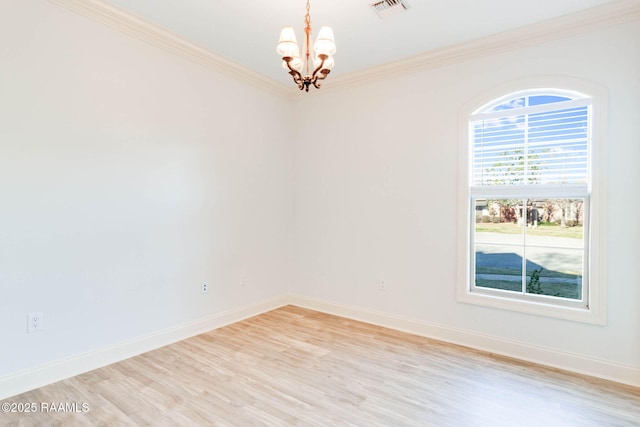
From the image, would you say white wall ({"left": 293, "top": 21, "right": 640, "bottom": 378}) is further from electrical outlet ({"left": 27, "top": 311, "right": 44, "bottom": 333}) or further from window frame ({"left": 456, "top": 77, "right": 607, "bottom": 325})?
electrical outlet ({"left": 27, "top": 311, "right": 44, "bottom": 333})

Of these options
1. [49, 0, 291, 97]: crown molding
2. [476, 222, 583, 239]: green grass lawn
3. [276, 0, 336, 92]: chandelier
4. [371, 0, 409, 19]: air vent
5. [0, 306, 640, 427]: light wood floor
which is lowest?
[0, 306, 640, 427]: light wood floor

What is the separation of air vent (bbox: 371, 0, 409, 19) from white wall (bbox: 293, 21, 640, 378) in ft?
3.17

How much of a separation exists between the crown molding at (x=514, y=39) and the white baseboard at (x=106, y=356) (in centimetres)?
314

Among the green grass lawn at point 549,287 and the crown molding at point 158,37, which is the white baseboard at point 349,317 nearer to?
the green grass lawn at point 549,287

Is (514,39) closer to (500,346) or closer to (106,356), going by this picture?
(500,346)

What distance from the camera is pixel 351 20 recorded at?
9.09 feet

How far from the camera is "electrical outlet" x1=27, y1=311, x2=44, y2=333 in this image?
2342 mm

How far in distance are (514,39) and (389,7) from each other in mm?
1232

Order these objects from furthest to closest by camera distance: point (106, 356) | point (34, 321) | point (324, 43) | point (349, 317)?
1. point (349, 317)
2. point (106, 356)
3. point (34, 321)
4. point (324, 43)

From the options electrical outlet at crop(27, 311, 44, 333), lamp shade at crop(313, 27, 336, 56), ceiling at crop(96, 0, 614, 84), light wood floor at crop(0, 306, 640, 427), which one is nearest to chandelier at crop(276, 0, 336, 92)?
lamp shade at crop(313, 27, 336, 56)

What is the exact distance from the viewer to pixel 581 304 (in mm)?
2773

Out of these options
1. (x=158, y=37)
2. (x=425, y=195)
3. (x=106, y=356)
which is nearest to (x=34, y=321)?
(x=106, y=356)

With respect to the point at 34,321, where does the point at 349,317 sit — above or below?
below

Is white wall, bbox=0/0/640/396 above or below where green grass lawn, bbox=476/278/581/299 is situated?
above
